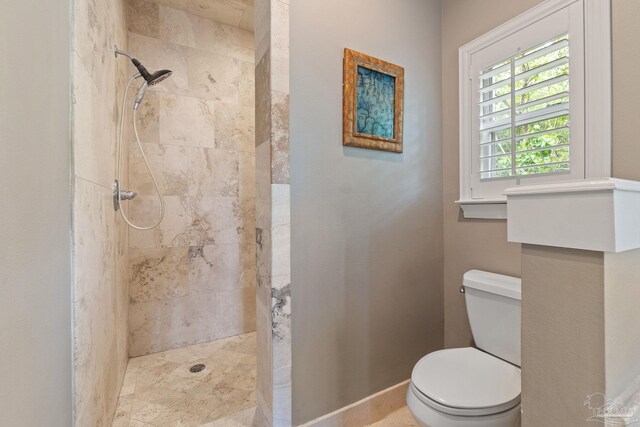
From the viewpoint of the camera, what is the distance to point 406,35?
5.52ft

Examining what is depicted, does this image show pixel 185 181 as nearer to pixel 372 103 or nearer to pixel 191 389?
pixel 191 389

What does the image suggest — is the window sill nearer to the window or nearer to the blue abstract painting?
the window

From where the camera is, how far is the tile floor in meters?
1.53

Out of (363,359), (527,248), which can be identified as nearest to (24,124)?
(527,248)

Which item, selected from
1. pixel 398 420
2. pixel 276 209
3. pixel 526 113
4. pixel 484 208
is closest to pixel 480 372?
pixel 398 420

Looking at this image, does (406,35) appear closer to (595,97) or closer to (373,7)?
(373,7)

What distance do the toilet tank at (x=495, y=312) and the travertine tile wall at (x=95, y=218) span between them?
5.47 ft

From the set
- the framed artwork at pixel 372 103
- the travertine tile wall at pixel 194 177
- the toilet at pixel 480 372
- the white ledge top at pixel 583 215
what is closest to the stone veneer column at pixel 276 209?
the framed artwork at pixel 372 103

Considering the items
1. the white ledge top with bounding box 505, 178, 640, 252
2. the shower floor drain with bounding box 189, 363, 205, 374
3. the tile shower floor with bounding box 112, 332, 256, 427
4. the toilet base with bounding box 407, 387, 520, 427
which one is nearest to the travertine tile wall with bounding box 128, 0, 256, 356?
the tile shower floor with bounding box 112, 332, 256, 427

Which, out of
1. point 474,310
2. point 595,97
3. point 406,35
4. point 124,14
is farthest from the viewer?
point 124,14

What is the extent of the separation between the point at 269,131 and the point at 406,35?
109 centimetres

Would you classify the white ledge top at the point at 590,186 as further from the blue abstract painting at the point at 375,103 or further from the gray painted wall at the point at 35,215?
the gray painted wall at the point at 35,215

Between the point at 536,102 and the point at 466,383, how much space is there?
132cm

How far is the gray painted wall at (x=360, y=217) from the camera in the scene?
4.43 ft
